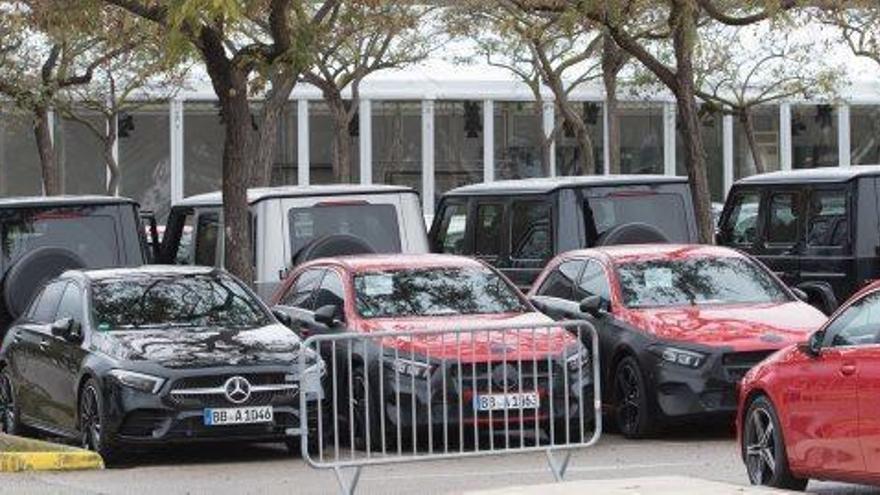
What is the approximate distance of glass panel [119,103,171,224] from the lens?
5288 cm

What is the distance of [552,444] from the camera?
12.5 meters

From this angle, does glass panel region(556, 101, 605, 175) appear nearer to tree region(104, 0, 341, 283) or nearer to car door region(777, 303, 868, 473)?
tree region(104, 0, 341, 283)

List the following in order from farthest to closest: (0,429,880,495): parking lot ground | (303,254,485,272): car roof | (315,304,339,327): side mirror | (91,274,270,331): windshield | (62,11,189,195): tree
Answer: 1. (62,11,189,195): tree
2. (303,254,485,272): car roof
3. (315,304,339,327): side mirror
4. (91,274,270,331): windshield
5. (0,429,880,495): parking lot ground

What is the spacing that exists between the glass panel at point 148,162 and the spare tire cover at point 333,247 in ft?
105

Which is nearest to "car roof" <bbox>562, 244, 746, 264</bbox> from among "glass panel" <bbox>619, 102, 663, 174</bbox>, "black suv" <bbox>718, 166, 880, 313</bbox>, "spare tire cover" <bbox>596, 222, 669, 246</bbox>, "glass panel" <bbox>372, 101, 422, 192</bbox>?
"black suv" <bbox>718, 166, 880, 313</bbox>

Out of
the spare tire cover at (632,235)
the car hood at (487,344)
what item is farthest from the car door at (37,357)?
the spare tire cover at (632,235)

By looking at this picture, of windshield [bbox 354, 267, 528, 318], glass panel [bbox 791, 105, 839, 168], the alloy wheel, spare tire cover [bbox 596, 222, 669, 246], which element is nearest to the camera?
the alloy wheel

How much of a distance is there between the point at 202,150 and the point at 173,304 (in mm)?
36761

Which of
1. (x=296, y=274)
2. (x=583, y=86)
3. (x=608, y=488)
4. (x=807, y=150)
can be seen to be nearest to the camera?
(x=608, y=488)

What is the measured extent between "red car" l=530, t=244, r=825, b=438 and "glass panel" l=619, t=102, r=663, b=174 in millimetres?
36662

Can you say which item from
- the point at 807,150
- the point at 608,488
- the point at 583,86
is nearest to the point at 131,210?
the point at 608,488

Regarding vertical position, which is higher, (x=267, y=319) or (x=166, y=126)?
(x=166, y=126)

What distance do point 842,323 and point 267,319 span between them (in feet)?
19.7

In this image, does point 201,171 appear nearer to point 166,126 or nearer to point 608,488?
point 166,126
